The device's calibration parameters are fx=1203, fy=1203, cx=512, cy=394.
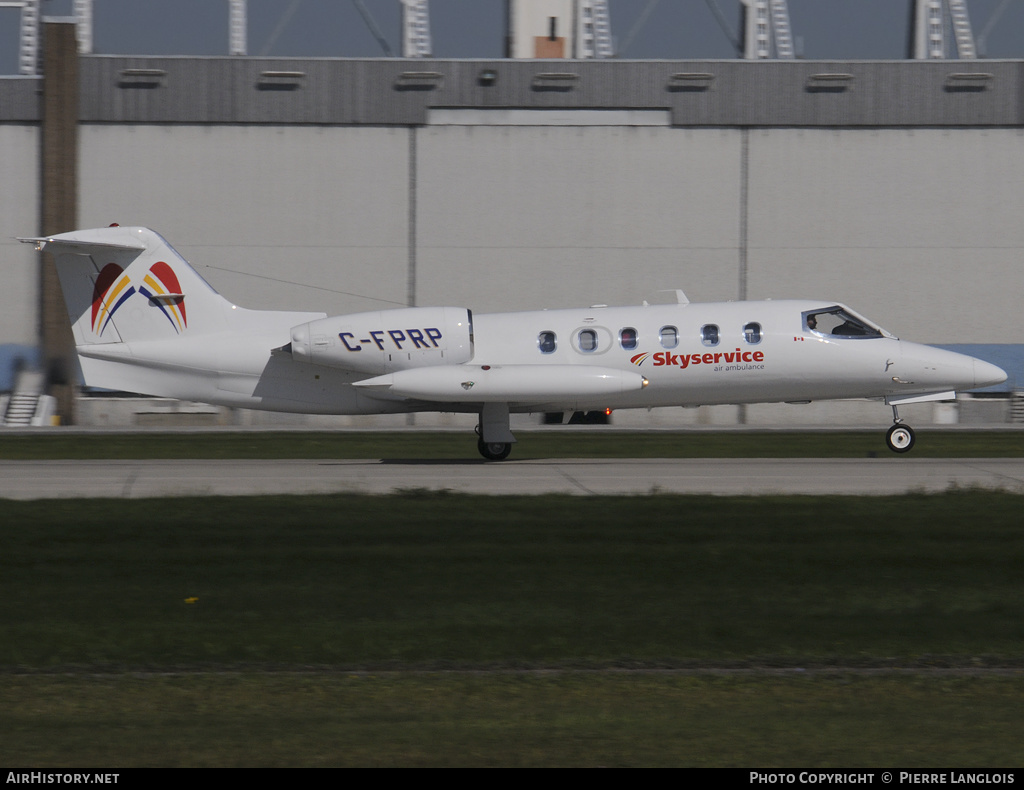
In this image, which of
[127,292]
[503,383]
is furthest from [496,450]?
[127,292]

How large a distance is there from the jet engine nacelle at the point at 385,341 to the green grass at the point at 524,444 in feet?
12.2

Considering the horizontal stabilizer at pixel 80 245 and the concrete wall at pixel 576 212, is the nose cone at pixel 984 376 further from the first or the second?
the concrete wall at pixel 576 212

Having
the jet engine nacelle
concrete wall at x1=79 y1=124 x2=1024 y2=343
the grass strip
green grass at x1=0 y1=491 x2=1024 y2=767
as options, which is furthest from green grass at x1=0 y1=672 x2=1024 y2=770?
concrete wall at x1=79 y1=124 x2=1024 y2=343

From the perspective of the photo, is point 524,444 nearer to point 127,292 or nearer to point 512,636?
point 127,292

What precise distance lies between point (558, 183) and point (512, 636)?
36.0 meters

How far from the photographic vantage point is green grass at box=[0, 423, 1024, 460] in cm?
2811

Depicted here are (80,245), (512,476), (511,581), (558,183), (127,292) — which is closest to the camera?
(511,581)

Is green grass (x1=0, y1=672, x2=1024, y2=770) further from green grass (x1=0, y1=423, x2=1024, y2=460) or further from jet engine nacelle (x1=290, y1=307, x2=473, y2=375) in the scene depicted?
green grass (x1=0, y1=423, x2=1024, y2=460)

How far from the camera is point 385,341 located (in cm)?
2381

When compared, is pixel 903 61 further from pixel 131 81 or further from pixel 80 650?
pixel 80 650

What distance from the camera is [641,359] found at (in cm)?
2412

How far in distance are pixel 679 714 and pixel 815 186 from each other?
3985 centimetres

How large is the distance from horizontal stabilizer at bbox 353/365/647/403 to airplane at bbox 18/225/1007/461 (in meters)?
0.16
